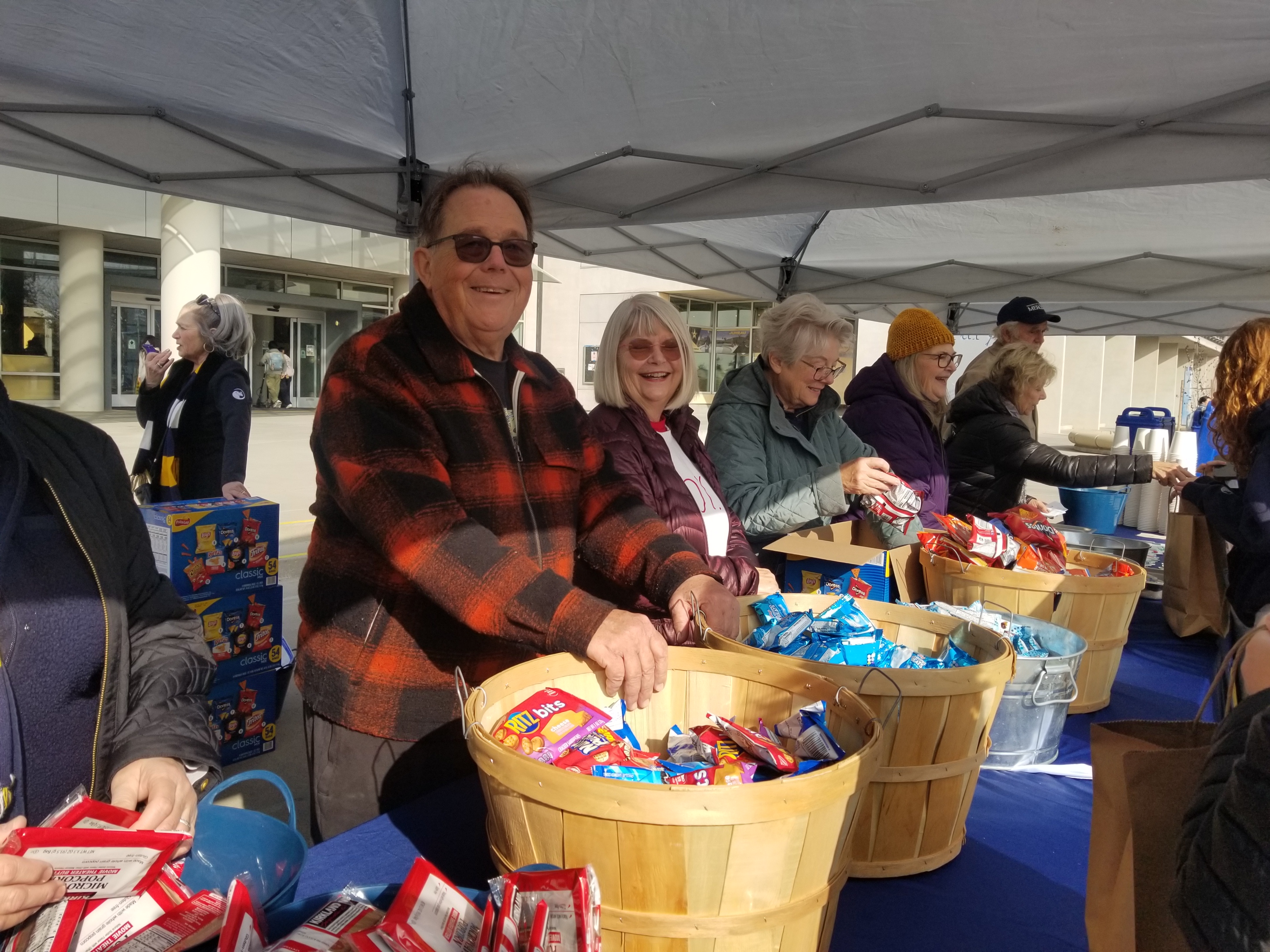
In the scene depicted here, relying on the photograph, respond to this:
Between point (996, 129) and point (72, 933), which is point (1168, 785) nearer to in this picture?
point (72, 933)

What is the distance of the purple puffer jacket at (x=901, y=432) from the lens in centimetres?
306

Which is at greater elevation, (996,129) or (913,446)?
(996,129)

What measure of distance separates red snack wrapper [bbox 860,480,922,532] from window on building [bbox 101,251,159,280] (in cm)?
1721

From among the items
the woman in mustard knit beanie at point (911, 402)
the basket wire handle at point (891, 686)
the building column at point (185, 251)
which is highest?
the building column at point (185, 251)

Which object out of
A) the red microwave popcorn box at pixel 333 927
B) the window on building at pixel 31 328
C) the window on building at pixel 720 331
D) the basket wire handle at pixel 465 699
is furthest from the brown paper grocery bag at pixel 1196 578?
the window on building at pixel 720 331

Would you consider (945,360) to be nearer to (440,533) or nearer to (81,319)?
(440,533)

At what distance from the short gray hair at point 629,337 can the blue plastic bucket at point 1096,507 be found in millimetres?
3328

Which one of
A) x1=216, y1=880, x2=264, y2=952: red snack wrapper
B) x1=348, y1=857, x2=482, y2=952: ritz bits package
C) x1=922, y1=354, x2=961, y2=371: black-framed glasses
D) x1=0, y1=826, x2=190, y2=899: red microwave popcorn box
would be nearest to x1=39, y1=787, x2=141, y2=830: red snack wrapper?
x1=0, y1=826, x2=190, y2=899: red microwave popcorn box

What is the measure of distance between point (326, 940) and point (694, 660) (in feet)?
2.11

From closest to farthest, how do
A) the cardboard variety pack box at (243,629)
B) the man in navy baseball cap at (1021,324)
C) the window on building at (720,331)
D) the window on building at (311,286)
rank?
the cardboard variety pack box at (243,629)
the man in navy baseball cap at (1021,324)
the window on building at (311,286)
the window on building at (720,331)

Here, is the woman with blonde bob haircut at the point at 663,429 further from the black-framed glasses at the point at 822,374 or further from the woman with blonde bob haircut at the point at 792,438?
the black-framed glasses at the point at 822,374

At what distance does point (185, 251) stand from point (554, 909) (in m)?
14.3

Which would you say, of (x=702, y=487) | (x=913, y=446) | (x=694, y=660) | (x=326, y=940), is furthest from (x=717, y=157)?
(x=326, y=940)

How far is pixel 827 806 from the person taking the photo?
867 mm
